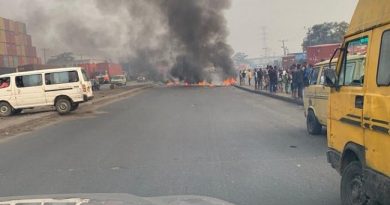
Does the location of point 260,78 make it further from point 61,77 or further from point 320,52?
point 61,77

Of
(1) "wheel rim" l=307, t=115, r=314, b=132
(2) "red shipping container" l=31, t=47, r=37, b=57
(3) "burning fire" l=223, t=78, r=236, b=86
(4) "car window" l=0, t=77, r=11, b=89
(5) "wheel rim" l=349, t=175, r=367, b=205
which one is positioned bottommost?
(3) "burning fire" l=223, t=78, r=236, b=86

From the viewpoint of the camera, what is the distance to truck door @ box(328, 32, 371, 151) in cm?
409

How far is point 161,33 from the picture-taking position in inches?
2051

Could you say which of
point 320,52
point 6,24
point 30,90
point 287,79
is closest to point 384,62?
point 30,90

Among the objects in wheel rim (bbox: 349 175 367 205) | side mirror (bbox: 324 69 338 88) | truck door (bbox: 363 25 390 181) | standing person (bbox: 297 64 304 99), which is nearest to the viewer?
truck door (bbox: 363 25 390 181)

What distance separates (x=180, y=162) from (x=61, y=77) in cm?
1281

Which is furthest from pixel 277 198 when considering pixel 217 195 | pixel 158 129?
pixel 158 129

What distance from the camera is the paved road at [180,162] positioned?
5.80 metres

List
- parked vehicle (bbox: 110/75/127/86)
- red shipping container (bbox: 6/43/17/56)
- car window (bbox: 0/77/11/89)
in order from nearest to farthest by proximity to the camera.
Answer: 1. car window (bbox: 0/77/11/89)
2. red shipping container (bbox: 6/43/17/56)
3. parked vehicle (bbox: 110/75/127/86)

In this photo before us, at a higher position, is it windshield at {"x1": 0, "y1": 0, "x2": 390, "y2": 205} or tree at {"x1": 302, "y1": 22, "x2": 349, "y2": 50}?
tree at {"x1": 302, "y1": 22, "x2": 349, "y2": 50}

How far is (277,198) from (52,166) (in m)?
3.99

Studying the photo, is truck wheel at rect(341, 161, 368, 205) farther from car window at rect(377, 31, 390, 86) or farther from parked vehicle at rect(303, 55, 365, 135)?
parked vehicle at rect(303, 55, 365, 135)

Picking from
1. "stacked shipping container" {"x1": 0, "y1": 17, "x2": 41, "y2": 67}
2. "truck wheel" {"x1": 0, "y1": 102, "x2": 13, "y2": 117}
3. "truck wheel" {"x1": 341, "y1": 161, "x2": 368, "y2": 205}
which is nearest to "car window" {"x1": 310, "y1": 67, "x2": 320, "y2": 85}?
"truck wheel" {"x1": 341, "y1": 161, "x2": 368, "y2": 205}

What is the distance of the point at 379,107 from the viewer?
3.50 metres
